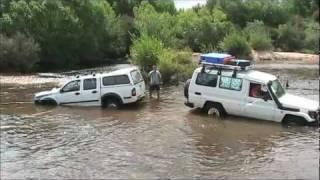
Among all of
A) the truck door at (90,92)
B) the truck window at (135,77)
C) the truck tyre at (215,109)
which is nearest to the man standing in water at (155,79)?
the truck window at (135,77)

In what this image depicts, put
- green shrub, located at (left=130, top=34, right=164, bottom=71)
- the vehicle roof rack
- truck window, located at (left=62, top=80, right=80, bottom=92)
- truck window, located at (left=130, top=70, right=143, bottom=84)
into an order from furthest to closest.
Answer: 1. green shrub, located at (left=130, top=34, right=164, bottom=71)
2. truck window, located at (left=62, top=80, right=80, bottom=92)
3. truck window, located at (left=130, top=70, right=143, bottom=84)
4. the vehicle roof rack

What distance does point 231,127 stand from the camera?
696 inches

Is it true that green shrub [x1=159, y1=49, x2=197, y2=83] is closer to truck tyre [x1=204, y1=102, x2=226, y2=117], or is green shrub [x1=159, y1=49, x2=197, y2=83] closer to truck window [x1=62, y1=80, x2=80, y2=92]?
truck window [x1=62, y1=80, x2=80, y2=92]

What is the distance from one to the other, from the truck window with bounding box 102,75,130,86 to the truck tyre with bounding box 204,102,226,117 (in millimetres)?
3617

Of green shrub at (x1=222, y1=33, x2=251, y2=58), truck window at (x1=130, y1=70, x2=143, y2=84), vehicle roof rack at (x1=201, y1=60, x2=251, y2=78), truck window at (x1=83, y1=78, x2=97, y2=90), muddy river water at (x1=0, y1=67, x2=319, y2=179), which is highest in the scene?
green shrub at (x1=222, y1=33, x2=251, y2=58)

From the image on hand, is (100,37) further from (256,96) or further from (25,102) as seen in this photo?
(256,96)

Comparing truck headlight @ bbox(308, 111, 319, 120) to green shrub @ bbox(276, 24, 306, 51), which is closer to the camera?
truck headlight @ bbox(308, 111, 319, 120)

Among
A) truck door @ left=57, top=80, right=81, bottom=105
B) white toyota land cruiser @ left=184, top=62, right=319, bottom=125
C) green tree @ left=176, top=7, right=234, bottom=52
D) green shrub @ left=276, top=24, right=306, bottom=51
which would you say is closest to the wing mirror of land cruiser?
white toyota land cruiser @ left=184, top=62, right=319, bottom=125

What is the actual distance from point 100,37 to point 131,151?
1479 inches

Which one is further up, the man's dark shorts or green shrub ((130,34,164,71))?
green shrub ((130,34,164,71))

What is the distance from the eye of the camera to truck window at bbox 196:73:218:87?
18841 millimetres

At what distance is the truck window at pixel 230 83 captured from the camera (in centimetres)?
1831

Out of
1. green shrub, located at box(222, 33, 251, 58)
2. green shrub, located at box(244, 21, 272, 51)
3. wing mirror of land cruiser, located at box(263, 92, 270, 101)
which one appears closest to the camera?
wing mirror of land cruiser, located at box(263, 92, 270, 101)

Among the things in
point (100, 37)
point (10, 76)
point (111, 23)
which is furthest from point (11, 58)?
point (111, 23)
